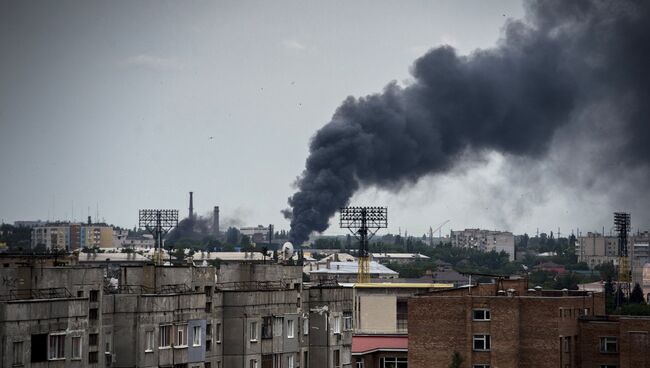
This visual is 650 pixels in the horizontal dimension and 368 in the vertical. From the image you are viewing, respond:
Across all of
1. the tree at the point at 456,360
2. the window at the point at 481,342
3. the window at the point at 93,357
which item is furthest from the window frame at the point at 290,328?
the window at the point at 481,342

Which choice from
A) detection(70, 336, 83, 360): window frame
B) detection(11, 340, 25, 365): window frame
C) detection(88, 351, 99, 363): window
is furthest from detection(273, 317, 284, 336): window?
detection(11, 340, 25, 365): window frame

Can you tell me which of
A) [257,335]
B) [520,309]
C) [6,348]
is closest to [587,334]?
[520,309]

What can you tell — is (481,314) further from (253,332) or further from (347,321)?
(253,332)

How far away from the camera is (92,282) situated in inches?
1649

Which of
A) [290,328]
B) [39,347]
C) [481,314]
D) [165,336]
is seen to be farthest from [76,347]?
[481,314]

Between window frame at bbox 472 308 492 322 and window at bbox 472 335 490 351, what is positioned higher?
window frame at bbox 472 308 492 322

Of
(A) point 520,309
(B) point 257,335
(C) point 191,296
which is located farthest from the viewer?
(A) point 520,309

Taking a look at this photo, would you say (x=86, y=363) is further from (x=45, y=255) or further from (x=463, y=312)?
(x=463, y=312)

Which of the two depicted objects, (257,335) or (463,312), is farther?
(463,312)

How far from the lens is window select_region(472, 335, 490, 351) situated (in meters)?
60.1

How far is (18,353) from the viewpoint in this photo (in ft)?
123

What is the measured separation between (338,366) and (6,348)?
1827 centimetres

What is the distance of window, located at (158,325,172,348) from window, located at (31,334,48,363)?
18.8ft

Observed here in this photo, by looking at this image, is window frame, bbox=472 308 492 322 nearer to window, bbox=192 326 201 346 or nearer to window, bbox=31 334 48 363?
window, bbox=192 326 201 346
